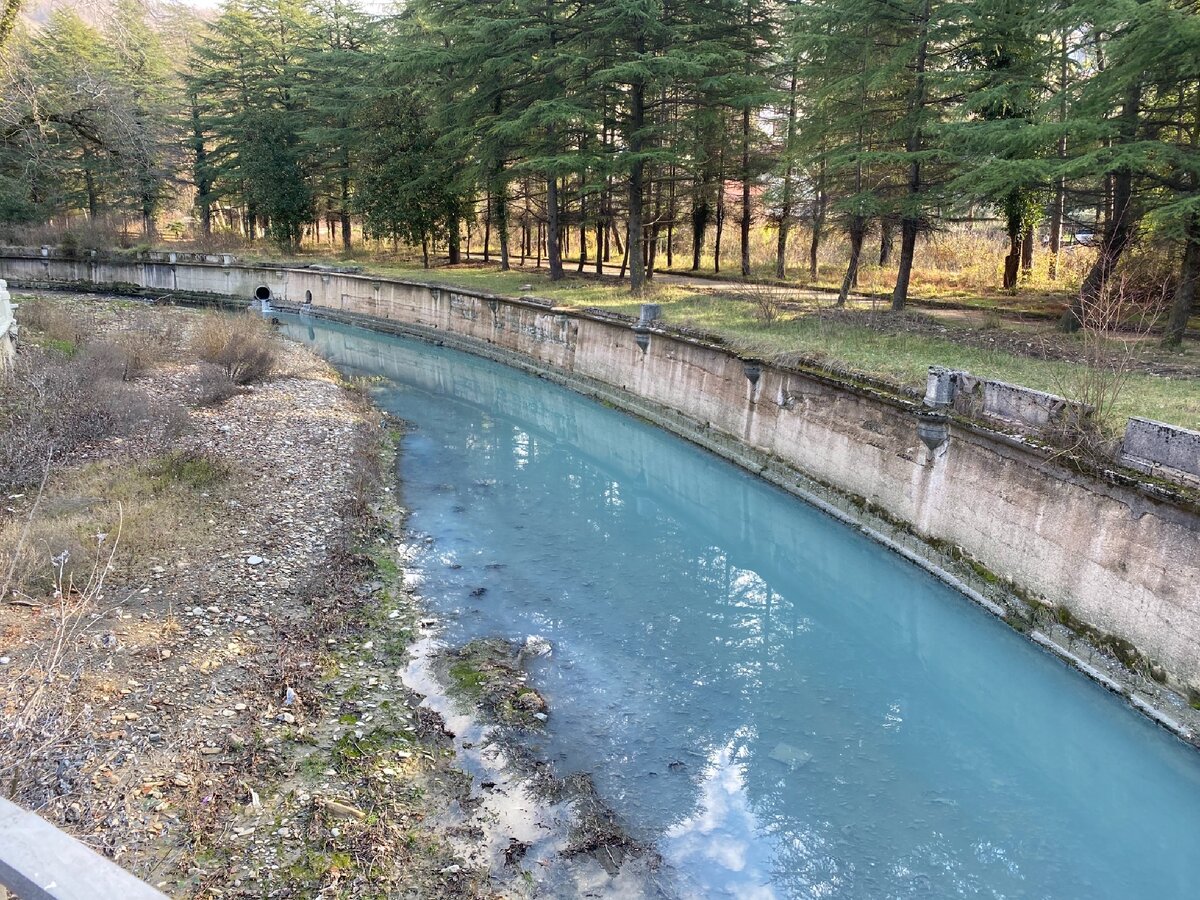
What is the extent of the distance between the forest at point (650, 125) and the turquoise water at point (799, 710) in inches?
183

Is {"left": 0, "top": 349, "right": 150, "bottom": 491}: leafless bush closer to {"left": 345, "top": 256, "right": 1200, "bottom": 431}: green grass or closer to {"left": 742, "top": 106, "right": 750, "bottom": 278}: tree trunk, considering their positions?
{"left": 345, "top": 256, "right": 1200, "bottom": 431}: green grass

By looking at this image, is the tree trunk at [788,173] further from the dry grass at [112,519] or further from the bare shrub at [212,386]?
the dry grass at [112,519]

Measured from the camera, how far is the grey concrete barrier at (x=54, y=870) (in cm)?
151

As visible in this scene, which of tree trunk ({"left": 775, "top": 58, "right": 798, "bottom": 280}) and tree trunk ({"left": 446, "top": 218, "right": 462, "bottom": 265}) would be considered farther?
tree trunk ({"left": 446, "top": 218, "right": 462, "bottom": 265})

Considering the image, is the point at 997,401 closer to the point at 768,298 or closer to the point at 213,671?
the point at 213,671

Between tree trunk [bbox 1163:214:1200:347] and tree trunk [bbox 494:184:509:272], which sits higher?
tree trunk [bbox 494:184:509:272]

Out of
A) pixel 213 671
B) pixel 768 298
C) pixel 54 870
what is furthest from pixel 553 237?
pixel 54 870

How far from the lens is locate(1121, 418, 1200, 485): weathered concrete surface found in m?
6.86

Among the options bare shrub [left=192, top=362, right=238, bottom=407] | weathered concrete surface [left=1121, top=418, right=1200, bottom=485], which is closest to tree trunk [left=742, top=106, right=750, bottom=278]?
bare shrub [left=192, top=362, right=238, bottom=407]

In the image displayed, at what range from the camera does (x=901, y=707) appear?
7.91 meters

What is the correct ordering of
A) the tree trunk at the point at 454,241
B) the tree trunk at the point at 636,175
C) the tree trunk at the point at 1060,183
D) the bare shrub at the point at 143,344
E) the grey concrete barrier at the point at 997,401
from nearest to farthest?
the grey concrete barrier at the point at 997,401
the tree trunk at the point at 1060,183
the bare shrub at the point at 143,344
the tree trunk at the point at 636,175
the tree trunk at the point at 454,241

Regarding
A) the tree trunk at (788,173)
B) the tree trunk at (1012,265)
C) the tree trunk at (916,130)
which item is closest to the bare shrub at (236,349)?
the tree trunk at (788,173)

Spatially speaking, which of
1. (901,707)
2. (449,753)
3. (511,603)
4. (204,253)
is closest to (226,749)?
(449,753)

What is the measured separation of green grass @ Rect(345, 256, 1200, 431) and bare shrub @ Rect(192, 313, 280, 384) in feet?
24.7
